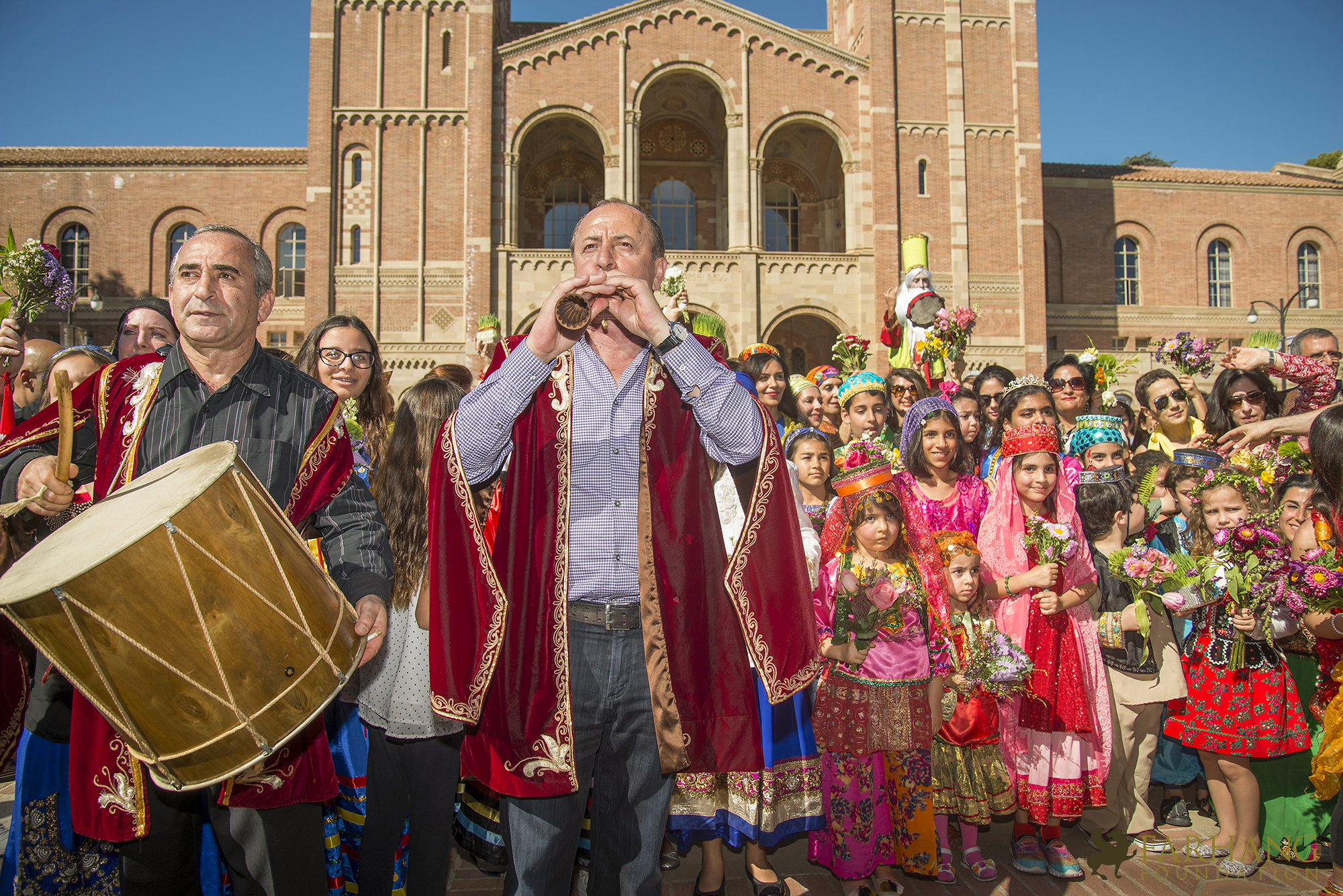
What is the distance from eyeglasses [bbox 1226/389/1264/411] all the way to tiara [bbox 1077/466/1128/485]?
1.77m

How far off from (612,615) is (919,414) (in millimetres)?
2885

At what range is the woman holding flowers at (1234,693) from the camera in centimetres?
375

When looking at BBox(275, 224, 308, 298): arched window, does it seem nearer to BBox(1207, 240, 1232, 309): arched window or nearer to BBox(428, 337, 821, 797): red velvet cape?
BBox(428, 337, 821, 797): red velvet cape

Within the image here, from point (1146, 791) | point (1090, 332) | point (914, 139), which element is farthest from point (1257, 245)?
point (1146, 791)

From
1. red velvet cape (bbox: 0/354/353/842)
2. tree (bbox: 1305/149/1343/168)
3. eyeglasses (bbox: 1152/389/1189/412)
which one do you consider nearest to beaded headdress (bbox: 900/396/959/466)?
eyeglasses (bbox: 1152/389/1189/412)

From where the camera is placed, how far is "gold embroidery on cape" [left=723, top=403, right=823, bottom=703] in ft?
7.14

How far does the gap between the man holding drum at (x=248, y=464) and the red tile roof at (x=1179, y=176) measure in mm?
30691

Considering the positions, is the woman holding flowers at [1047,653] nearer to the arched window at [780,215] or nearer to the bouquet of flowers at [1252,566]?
the bouquet of flowers at [1252,566]

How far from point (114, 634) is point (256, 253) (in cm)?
127

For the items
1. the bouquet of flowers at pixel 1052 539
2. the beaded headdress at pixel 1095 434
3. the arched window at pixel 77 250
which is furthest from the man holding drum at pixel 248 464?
the arched window at pixel 77 250

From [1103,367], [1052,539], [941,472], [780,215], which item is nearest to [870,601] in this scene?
[1052,539]

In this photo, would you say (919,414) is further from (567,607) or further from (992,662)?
(567,607)

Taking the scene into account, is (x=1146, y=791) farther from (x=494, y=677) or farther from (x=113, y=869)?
(x=113, y=869)

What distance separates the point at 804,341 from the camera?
25562mm
